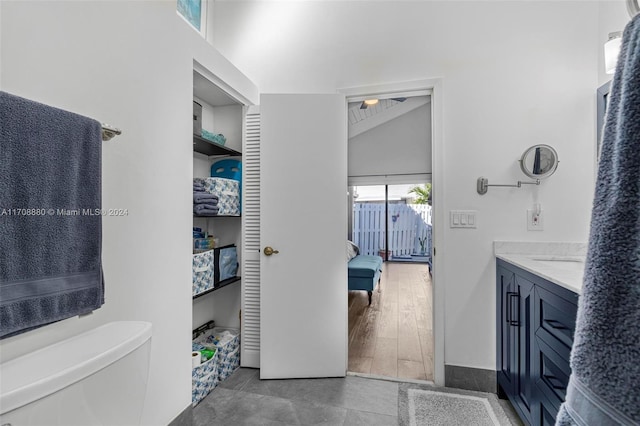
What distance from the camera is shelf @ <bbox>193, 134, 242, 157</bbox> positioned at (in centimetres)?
206

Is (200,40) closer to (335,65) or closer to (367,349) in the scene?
(335,65)

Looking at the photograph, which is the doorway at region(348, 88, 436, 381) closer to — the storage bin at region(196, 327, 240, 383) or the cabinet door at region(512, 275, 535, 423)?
the cabinet door at region(512, 275, 535, 423)

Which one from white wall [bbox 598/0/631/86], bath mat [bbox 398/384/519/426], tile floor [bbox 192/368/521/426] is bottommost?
tile floor [bbox 192/368/521/426]

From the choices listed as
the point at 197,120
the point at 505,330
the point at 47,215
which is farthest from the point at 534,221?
the point at 47,215

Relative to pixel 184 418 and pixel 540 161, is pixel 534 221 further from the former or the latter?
pixel 184 418

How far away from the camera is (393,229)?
747 centimetres

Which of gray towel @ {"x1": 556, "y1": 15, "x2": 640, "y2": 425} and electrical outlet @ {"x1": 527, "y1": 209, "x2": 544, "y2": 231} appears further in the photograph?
electrical outlet @ {"x1": 527, "y1": 209, "x2": 544, "y2": 231}

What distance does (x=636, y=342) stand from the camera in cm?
39

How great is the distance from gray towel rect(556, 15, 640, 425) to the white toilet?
1069mm

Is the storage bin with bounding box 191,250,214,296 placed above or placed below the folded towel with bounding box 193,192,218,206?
below

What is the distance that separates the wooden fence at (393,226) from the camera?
293 inches

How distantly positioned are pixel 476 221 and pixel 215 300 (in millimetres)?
2062

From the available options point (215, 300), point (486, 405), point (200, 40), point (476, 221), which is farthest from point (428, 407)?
point (200, 40)

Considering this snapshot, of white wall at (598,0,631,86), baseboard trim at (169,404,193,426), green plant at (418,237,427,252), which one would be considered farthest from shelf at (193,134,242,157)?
green plant at (418,237,427,252)
